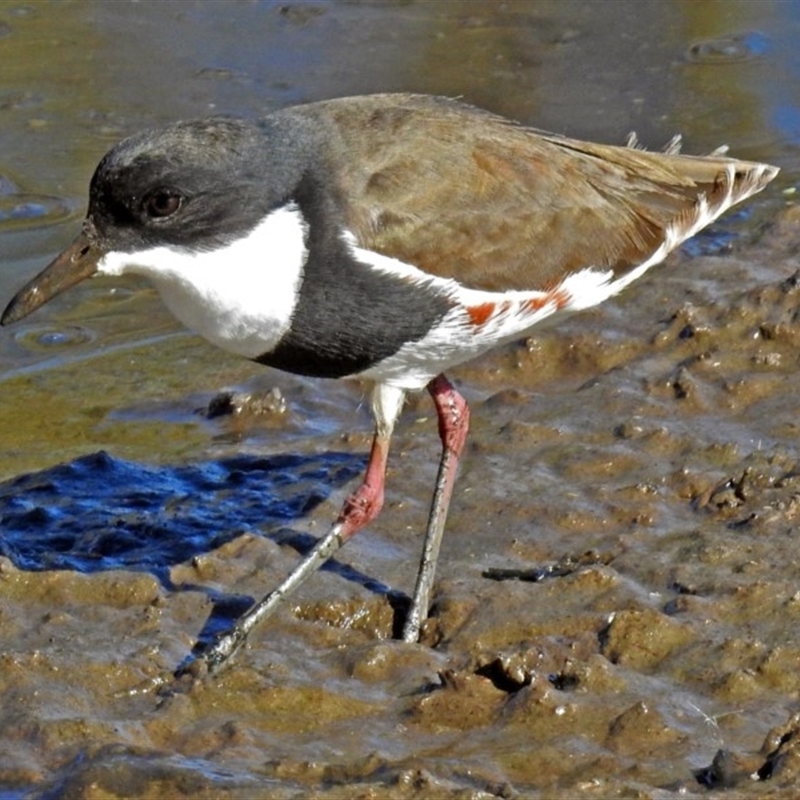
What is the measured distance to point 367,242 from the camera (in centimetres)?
596

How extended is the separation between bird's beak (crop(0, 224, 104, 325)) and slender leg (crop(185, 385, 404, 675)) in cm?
116

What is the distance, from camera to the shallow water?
→ 5406mm

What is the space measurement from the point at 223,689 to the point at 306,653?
1.37 feet

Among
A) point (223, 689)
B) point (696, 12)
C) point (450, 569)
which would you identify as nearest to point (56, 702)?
point (223, 689)

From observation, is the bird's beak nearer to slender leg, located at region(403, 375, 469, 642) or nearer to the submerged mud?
the submerged mud

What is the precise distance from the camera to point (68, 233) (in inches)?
392

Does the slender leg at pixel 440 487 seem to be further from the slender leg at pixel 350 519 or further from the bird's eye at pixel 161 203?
the bird's eye at pixel 161 203

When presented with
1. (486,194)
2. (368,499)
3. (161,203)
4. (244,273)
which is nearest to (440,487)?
Answer: (368,499)

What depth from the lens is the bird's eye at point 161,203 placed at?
5766 millimetres

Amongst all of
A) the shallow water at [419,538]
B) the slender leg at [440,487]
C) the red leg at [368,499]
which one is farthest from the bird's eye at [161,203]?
the slender leg at [440,487]

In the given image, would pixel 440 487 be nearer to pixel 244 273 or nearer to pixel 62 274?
pixel 244 273

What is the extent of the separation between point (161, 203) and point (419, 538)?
6.01 feet

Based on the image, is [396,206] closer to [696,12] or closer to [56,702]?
[56,702]

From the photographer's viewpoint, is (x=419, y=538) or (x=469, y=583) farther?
(x=419, y=538)
